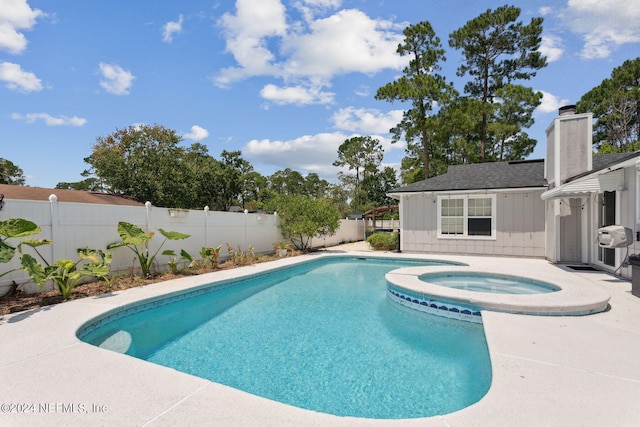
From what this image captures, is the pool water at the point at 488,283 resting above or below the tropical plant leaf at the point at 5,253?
below

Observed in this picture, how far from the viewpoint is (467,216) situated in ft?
47.2

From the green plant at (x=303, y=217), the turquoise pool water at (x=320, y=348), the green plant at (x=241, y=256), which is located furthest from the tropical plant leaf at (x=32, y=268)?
the green plant at (x=303, y=217)

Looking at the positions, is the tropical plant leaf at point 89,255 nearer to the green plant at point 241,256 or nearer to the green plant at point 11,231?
the green plant at point 11,231

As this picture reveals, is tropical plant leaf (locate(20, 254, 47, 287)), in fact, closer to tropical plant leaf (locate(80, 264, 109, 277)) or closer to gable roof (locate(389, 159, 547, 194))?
tropical plant leaf (locate(80, 264, 109, 277))

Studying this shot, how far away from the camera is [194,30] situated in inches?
449

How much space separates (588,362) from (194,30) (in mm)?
13482

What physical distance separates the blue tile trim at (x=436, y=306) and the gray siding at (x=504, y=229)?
26.9 ft

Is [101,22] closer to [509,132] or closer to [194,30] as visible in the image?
[194,30]

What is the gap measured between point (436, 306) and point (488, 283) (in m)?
2.90

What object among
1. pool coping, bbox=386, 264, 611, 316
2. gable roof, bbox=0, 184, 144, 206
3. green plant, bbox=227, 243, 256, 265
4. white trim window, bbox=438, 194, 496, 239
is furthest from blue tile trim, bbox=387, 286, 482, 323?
gable roof, bbox=0, 184, 144, 206

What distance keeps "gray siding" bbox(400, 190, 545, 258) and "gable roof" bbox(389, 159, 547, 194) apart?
16.5 inches

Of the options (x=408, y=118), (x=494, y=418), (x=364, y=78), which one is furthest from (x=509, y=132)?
(x=494, y=418)

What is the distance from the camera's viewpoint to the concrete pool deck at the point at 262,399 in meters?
2.53

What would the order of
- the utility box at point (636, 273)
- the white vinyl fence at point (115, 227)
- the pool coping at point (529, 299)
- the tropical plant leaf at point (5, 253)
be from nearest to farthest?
the pool coping at point (529, 299), the tropical plant leaf at point (5, 253), the utility box at point (636, 273), the white vinyl fence at point (115, 227)
